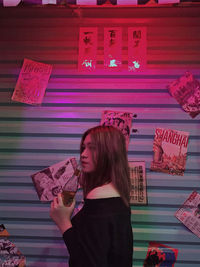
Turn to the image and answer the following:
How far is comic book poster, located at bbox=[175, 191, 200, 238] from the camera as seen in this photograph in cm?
278

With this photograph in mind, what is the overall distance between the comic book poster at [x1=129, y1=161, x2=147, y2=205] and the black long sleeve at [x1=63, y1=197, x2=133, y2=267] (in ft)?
3.00

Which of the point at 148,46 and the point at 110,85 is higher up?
the point at 148,46

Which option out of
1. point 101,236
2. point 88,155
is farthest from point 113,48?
point 101,236

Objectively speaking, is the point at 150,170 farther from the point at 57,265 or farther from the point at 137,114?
the point at 57,265

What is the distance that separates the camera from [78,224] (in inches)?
74.5

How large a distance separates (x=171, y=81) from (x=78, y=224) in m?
1.83

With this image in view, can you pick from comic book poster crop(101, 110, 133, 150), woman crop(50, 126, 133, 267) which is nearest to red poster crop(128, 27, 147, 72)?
comic book poster crop(101, 110, 133, 150)

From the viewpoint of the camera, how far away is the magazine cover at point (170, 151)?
2.82 m

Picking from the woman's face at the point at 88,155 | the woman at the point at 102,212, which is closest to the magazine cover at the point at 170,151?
the woman at the point at 102,212

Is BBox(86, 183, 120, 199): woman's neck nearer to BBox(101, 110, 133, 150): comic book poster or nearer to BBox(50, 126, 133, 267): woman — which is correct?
BBox(50, 126, 133, 267): woman

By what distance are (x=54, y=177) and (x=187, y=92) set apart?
66.4 inches

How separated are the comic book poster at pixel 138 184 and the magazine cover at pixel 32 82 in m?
1.26

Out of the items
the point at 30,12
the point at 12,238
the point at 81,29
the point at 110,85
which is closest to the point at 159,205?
the point at 110,85

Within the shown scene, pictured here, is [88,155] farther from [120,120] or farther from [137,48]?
[137,48]
